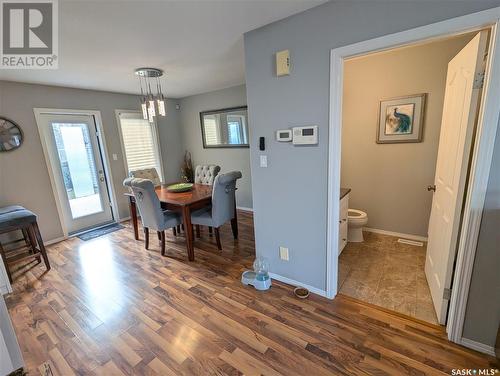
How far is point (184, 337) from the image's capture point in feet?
5.59

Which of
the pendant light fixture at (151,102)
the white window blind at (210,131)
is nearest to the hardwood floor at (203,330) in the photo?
the pendant light fixture at (151,102)

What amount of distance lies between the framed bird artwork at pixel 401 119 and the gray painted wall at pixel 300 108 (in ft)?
5.62

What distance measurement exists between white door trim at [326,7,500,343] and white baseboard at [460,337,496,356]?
0.09 feet

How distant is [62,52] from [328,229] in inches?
115

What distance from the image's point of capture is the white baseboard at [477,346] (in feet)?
4.70

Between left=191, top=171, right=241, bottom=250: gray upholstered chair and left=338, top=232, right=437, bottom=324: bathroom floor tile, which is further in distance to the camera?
left=191, top=171, right=241, bottom=250: gray upholstered chair

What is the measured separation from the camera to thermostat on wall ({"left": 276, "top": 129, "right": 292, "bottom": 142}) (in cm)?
191

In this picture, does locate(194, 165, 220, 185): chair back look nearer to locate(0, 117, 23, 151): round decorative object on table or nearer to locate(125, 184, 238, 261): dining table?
locate(125, 184, 238, 261): dining table

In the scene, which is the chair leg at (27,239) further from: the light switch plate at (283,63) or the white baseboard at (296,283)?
the light switch plate at (283,63)

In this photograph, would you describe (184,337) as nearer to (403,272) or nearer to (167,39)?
(403,272)

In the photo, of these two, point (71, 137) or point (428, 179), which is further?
point (71, 137)

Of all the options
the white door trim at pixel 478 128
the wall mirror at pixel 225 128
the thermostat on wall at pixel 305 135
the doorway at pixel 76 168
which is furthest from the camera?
the wall mirror at pixel 225 128

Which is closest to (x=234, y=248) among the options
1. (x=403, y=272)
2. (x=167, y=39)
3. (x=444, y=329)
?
(x=403, y=272)

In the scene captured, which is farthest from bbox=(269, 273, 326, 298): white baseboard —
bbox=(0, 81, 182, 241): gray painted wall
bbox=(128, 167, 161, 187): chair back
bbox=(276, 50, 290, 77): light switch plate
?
bbox=(0, 81, 182, 241): gray painted wall
